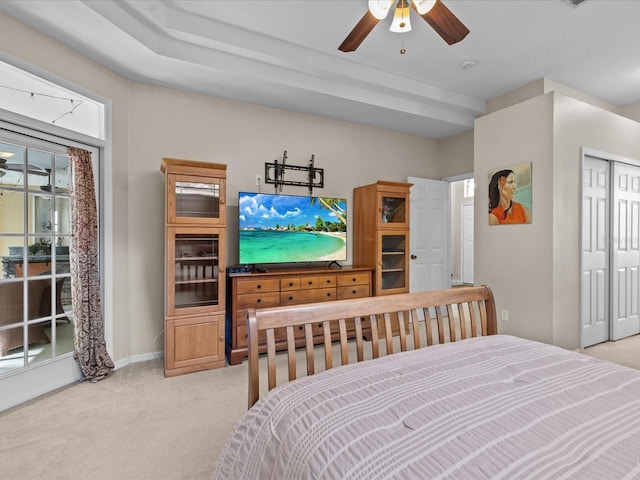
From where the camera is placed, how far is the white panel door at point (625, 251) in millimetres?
3797

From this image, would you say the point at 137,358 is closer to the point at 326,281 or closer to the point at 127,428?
the point at 127,428

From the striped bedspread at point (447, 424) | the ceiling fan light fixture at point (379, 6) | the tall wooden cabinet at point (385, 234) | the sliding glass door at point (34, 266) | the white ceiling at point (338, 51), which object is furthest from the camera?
the tall wooden cabinet at point (385, 234)

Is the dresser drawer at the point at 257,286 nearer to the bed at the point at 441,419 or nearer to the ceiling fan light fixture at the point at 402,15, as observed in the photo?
the bed at the point at 441,419

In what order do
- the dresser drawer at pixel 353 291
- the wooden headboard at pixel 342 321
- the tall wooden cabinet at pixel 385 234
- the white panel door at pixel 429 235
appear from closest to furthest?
the wooden headboard at pixel 342 321
the dresser drawer at pixel 353 291
the tall wooden cabinet at pixel 385 234
the white panel door at pixel 429 235

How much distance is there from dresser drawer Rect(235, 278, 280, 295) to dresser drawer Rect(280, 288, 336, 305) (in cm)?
13

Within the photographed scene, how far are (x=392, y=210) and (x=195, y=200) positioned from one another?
2.31 metres

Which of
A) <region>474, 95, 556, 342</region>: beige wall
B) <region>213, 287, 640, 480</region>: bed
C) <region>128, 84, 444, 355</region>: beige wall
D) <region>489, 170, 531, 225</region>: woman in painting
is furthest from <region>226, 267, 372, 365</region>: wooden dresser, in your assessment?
<region>213, 287, 640, 480</region>: bed

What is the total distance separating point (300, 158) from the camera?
4.11 metres

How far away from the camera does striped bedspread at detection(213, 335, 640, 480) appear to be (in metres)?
0.85

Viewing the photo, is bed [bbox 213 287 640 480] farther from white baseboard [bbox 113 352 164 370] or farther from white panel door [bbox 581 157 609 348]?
white panel door [bbox 581 157 609 348]

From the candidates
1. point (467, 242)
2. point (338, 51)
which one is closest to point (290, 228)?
point (338, 51)

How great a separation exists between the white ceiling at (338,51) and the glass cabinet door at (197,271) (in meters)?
1.53

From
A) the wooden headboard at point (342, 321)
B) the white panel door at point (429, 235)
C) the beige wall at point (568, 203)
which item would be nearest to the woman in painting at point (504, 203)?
the beige wall at point (568, 203)

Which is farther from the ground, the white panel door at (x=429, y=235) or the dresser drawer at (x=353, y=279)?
the white panel door at (x=429, y=235)
